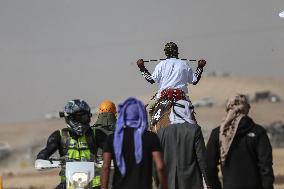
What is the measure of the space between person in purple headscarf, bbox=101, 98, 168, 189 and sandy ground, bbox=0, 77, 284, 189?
131 ft

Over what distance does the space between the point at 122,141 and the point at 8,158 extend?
69768 millimetres

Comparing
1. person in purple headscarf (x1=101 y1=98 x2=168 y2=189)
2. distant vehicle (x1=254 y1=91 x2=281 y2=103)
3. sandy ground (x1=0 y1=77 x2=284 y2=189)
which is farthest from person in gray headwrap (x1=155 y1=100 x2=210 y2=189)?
distant vehicle (x1=254 y1=91 x2=281 y2=103)

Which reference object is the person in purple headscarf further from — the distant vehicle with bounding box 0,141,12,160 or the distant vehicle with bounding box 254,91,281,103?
the distant vehicle with bounding box 254,91,281,103

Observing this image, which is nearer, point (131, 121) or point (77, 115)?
point (131, 121)

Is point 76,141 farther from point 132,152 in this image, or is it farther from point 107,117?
point 107,117

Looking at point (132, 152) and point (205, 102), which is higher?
point (205, 102)

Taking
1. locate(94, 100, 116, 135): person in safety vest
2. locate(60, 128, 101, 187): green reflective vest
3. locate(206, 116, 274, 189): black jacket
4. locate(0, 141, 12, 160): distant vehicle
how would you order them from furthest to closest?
locate(0, 141, 12, 160): distant vehicle < locate(94, 100, 116, 135): person in safety vest < locate(60, 128, 101, 187): green reflective vest < locate(206, 116, 274, 189): black jacket

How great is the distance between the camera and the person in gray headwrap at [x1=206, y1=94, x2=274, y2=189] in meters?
11.9

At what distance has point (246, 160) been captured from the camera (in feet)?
39.2

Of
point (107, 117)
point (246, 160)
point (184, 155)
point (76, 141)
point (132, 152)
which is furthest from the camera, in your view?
point (107, 117)

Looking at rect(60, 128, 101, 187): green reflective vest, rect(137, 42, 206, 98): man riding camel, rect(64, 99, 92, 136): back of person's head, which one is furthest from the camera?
rect(137, 42, 206, 98): man riding camel

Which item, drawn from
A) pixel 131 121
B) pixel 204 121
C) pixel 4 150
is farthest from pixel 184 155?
pixel 204 121

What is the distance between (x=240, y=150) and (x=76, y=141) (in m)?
2.29

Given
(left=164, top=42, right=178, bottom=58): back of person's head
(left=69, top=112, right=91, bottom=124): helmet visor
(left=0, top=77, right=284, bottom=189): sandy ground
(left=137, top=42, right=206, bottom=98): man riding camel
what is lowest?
(left=69, top=112, right=91, bottom=124): helmet visor
